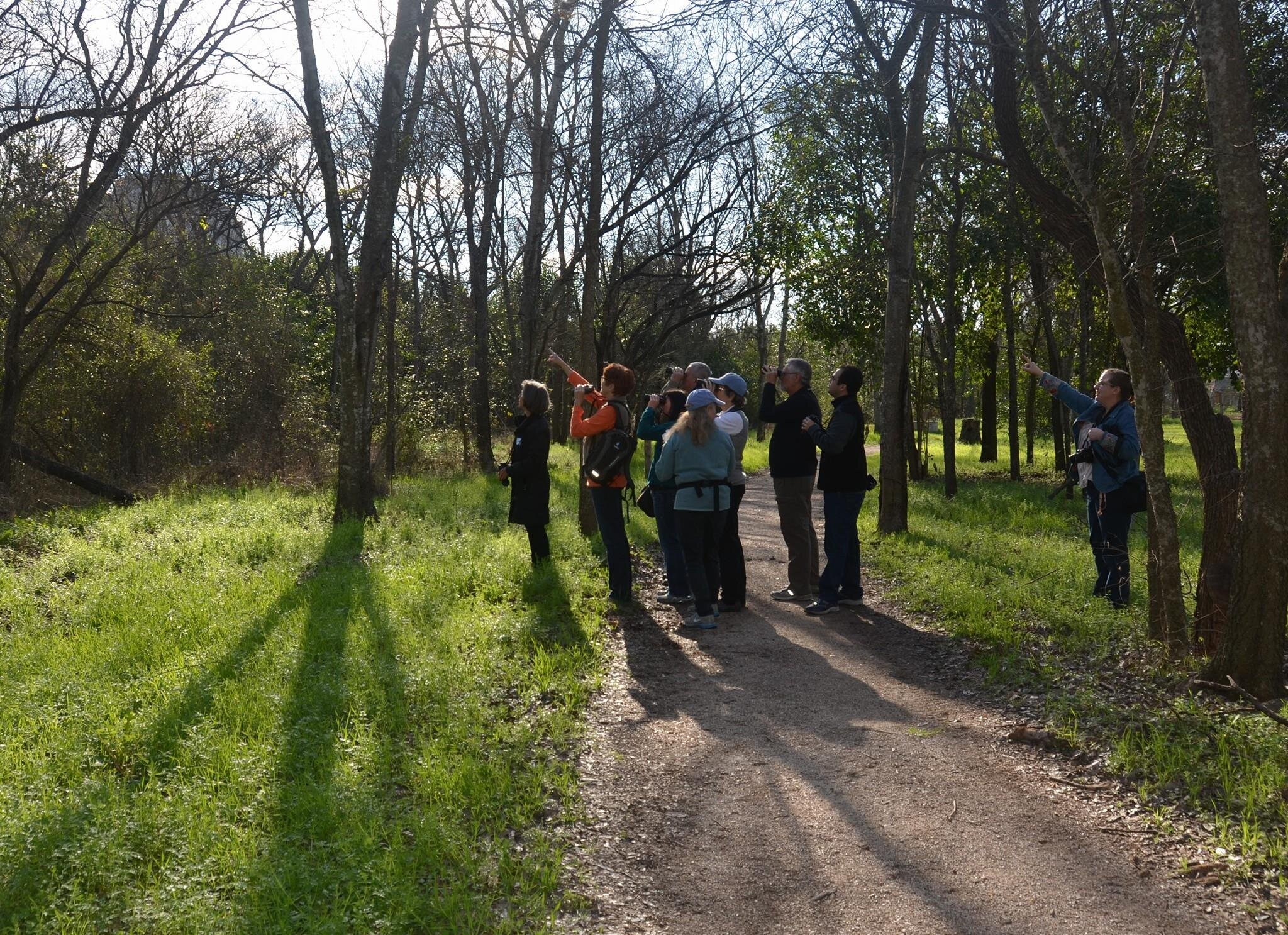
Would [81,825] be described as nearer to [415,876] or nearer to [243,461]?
[415,876]

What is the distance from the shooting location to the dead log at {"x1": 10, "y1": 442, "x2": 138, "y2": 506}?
15.7 metres

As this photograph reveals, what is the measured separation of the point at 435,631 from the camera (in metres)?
Result: 7.09

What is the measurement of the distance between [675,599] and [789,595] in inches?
49.5

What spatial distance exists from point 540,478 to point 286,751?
4.42 m

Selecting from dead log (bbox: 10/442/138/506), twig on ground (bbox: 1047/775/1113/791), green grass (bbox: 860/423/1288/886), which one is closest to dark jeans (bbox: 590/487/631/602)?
green grass (bbox: 860/423/1288/886)

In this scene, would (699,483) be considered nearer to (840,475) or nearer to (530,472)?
(840,475)

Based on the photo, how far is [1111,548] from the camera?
7699 millimetres

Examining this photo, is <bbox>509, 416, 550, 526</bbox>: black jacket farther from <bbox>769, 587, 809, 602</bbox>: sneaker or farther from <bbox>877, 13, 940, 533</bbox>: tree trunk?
<bbox>877, 13, 940, 533</bbox>: tree trunk

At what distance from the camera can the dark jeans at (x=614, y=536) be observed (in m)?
8.13

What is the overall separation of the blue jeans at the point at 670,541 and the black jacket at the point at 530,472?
3.55ft

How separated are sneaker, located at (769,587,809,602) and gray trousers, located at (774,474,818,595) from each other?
0.10 ft

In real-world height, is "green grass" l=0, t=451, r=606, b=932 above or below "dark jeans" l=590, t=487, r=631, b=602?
below

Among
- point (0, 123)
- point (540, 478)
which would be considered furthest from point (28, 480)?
point (540, 478)

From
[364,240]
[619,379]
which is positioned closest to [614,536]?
[619,379]
